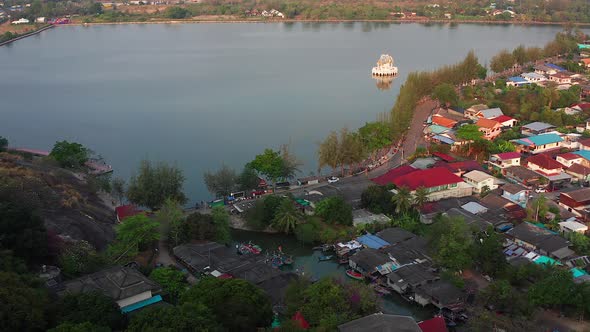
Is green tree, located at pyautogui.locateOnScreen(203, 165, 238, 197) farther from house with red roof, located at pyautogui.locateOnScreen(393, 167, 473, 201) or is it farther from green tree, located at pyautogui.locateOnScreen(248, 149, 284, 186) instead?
house with red roof, located at pyautogui.locateOnScreen(393, 167, 473, 201)

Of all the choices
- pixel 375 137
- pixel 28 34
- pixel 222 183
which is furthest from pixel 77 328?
pixel 28 34

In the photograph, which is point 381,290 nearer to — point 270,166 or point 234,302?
point 234,302

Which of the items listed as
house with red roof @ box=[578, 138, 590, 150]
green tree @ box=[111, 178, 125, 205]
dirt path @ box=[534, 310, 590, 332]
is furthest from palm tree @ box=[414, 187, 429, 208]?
green tree @ box=[111, 178, 125, 205]

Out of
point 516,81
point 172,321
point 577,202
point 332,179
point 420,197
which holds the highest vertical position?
point 172,321

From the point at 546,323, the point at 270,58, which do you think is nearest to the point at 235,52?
the point at 270,58

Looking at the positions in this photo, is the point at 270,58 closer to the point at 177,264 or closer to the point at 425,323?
the point at 177,264
